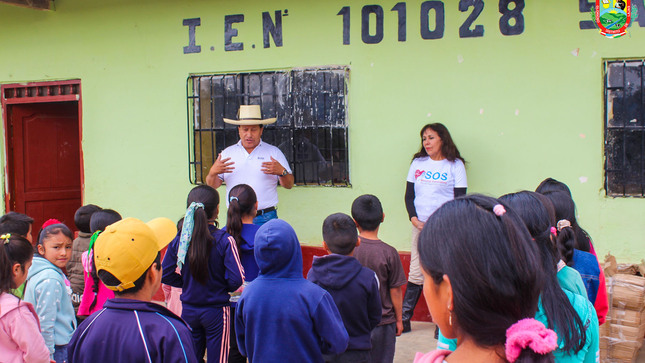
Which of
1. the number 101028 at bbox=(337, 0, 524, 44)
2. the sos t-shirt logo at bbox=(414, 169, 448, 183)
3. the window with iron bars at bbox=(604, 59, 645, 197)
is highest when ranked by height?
the number 101028 at bbox=(337, 0, 524, 44)

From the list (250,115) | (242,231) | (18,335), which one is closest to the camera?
(18,335)

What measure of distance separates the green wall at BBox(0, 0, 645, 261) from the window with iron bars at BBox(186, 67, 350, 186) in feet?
0.34

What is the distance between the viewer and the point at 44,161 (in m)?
7.38

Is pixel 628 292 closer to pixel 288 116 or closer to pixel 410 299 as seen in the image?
pixel 410 299

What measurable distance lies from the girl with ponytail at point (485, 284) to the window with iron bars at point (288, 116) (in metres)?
4.40

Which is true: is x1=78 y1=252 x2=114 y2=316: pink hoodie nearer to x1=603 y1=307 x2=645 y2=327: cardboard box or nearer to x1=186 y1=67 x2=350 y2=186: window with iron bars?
x1=186 y1=67 x2=350 y2=186: window with iron bars

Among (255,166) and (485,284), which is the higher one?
(255,166)

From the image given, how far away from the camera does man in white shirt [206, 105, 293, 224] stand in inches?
208

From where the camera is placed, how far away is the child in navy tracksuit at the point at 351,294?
10.3 feet

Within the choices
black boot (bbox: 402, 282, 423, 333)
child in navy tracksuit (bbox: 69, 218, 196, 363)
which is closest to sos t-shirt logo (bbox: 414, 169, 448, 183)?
black boot (bbox: 402, 282, 423, 333)

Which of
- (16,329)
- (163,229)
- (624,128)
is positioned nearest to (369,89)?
(624,128)

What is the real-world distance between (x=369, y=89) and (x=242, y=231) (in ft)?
7.49

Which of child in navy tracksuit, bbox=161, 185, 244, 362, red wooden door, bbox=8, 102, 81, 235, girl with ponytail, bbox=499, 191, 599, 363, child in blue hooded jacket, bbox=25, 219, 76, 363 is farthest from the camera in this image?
red wooden door, bbox=8, 102, 81, 235

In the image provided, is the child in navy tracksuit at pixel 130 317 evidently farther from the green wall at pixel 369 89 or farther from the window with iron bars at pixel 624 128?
the window with iron bars at pixel 624 128
